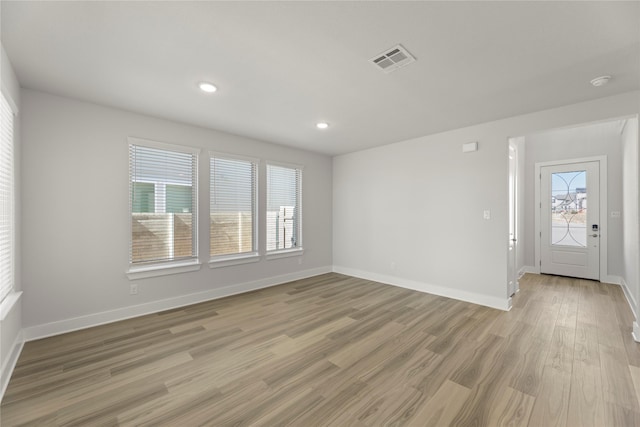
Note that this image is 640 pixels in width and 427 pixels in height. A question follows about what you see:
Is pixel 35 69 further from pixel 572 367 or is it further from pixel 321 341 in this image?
pixel 572 367

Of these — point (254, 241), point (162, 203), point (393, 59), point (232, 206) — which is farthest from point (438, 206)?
point (162, 203)

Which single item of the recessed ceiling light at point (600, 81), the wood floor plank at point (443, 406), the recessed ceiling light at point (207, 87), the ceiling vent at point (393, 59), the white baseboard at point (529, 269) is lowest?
the wood floor plank at point (443, 406)

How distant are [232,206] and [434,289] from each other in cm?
372

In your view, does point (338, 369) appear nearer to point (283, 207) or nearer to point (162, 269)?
point (162, 269)

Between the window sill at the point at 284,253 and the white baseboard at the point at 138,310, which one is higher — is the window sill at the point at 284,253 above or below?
above

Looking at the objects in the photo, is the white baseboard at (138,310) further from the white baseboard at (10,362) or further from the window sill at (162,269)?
the window sill at (162,269)

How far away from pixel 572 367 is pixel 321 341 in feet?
7.52

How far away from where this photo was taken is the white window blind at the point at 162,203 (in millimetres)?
3480

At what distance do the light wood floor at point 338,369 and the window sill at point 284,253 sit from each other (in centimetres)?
128

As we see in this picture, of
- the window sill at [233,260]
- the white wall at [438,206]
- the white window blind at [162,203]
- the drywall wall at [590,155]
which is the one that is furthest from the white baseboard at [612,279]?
the white window blind at [162,203]

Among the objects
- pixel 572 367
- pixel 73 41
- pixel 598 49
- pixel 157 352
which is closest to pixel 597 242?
pixel 572 367

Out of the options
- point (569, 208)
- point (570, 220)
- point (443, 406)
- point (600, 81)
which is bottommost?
point (443, 406)

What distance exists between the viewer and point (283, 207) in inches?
205

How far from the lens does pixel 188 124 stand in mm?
3863
